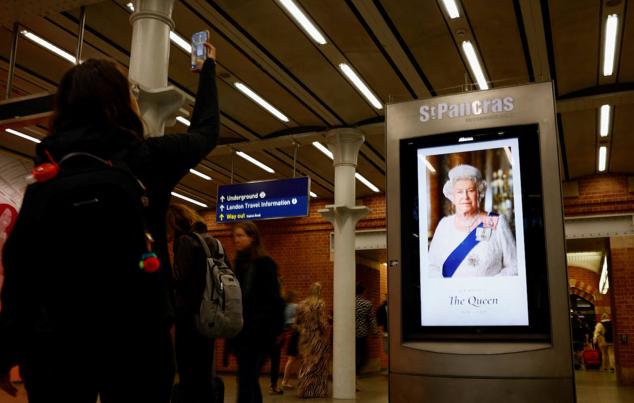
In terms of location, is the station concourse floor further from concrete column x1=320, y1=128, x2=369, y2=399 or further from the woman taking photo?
the woman taking photo

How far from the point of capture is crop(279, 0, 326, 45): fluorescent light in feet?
22.8

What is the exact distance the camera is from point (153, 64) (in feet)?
16.8

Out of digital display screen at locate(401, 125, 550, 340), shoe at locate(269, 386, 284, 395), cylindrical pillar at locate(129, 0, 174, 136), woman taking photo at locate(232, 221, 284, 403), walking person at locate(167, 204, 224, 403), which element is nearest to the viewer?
digital display screen at locate(401, 125, 550, 340)

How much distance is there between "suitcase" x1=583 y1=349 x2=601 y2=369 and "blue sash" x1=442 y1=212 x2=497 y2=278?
19439 millimetres

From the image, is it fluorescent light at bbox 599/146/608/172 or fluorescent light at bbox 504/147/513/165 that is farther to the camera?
fluorescent light at bbox 599/146/608/172

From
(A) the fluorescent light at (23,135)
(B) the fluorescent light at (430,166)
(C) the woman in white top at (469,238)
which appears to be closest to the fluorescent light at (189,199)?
(A) the fluorescent light at (23,135)

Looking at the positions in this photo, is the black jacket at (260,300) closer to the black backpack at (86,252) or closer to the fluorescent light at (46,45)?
the black backpack at (86,252)

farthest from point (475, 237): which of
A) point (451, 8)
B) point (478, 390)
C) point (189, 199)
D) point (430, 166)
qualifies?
point (189, 199)

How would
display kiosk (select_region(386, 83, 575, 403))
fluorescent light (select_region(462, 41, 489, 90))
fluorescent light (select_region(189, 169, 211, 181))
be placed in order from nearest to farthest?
display kiosk (select_region(386, 83, 575, 403)), fluorescent light (select_region(462, 41, 489, 90)), fluorescent light (select_region(189, 169, 211, 181))

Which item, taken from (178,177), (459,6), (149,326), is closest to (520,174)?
(178,177)

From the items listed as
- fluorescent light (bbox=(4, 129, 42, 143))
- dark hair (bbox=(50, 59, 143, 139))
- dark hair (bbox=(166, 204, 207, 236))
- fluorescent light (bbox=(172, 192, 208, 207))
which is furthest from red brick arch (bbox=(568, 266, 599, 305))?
dark hair (bbox=(50, 59, 143, 139))

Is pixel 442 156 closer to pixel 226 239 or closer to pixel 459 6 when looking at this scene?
pixel 459 6

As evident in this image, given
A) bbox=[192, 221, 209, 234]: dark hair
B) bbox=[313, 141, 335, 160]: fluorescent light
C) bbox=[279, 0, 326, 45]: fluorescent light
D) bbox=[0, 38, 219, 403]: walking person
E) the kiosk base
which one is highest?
bbox=[279, 0, 326, 45]: fluorescent light

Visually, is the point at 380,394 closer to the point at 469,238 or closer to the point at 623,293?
the point at 623,293
